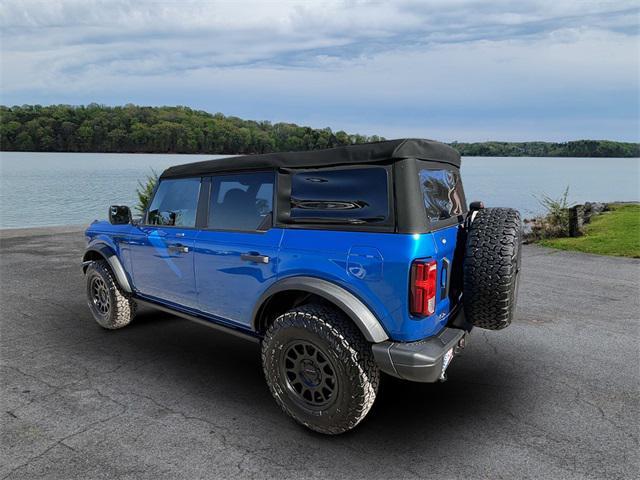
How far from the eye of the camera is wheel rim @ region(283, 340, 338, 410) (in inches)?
122

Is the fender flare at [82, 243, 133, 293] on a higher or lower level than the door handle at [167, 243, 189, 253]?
lower

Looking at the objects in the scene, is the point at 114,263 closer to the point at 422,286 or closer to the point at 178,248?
the point at 178,248

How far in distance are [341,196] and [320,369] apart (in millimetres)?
1190

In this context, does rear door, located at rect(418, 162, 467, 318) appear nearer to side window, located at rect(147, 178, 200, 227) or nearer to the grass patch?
side window, located at rect(147, 178, 200, 227)

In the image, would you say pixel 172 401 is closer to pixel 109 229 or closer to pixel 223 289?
pixel 223 289

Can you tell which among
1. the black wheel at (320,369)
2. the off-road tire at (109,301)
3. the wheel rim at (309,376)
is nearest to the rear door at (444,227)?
the black wheel at (320,369)

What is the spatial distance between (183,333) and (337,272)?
9.72ft

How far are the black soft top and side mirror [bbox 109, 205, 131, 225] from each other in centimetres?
129

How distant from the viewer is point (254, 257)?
348 cm

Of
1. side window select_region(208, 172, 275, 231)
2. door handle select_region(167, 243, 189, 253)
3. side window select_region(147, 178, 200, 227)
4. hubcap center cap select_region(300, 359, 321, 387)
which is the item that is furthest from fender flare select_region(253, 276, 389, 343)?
side window select_region(147, 178, 200, 227)

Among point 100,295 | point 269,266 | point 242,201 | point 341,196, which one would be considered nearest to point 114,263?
point 100,295

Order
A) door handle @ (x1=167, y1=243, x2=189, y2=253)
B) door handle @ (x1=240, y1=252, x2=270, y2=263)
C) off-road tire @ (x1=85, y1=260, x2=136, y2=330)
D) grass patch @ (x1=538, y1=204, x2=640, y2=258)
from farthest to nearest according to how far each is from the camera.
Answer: grass patch @ (x1=538, y1=204, x2=640, y2=258) → off-road tire @ (x1=85, y1=260, x2=136, y2=330) → door handle @ (x1=167, y1=243, x2=189, y2=253) → door handle @ (x1=240, y1=252, x2=270, y2=263)

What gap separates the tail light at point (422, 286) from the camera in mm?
2773

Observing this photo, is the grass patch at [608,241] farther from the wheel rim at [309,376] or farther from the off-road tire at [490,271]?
the wheel rim at [309,376]
